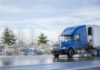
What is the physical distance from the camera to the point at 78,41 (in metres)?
26.0

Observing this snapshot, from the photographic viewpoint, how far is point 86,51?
27.7m

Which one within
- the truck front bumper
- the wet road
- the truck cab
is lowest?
the wet road

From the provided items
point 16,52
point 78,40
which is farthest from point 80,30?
point 16,52

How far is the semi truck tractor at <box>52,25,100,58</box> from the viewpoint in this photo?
24562 millimetres

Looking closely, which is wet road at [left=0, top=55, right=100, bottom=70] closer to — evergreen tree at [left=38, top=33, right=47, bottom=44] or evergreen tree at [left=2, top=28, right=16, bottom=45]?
evergreen tree at [left=2, top=28, right=16, bottom=45]

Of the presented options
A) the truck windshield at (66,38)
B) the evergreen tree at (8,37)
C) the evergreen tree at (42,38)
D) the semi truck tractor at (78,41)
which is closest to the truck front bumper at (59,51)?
the semi truck tractor at (78,41)

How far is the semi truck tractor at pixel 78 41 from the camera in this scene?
2456cm

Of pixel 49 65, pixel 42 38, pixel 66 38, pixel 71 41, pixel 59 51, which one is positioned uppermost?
pixel 42 38

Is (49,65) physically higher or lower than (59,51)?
lower

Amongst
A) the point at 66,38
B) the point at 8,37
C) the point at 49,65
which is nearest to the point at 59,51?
the point at 66,38

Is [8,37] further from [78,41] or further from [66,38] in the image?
[66,38]

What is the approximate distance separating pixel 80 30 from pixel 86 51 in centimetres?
291

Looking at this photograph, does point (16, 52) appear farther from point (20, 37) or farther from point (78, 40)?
point (20, 37)

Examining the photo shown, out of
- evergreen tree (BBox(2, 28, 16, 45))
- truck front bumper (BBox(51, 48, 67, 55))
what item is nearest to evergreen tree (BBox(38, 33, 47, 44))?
evergreen tree (BBox(2, 28, 16, 45))
